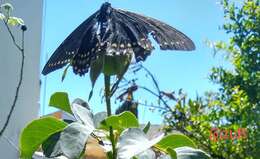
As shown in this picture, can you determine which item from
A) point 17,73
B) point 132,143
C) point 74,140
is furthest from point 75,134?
point 17,73

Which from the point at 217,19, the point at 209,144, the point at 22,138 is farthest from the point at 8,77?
the point at 22,138

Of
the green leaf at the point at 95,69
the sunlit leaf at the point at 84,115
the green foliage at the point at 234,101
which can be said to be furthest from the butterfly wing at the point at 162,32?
the green foliage at the point at 234,101

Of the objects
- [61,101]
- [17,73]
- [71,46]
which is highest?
[71,46]

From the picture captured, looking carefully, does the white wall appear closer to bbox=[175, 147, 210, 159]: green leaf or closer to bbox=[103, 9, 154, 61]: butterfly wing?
bbox=[103, 9, 154, 61]: butterfly wing

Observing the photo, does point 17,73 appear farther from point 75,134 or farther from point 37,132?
point 75,134

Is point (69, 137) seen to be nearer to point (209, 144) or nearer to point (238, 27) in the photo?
point (209, 144)

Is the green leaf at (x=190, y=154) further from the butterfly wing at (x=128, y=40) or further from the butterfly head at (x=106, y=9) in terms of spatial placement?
the butterfly head at (x=106, y=9)

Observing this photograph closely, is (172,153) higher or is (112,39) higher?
(112,39)
